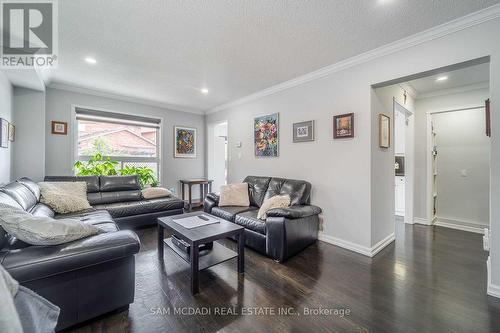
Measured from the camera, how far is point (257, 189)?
374 centimetres

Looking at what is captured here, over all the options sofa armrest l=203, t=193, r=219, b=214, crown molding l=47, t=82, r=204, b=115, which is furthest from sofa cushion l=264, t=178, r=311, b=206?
crown molding l=47, t=82, r=204, b=115

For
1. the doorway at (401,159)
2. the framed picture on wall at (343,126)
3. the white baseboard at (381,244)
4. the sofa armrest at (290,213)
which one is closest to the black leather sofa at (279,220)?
the sofa armrest at (290,213)

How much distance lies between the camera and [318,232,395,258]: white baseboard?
8.89 ft

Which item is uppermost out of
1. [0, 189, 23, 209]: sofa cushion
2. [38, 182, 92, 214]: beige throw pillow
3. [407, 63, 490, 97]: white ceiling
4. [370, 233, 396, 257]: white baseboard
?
[407, 63, 490, 97]: white ceiling

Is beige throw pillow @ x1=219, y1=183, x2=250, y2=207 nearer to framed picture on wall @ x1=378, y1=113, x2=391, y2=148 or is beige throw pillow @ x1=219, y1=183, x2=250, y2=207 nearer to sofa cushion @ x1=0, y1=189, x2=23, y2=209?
framed picture on wall @ x1=378, y1=113, x2=391, y2=148

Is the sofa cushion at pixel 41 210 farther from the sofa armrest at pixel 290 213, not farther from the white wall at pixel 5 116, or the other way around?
the sofa armrest at pixel 290 213

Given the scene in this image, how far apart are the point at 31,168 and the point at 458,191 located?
296 inches

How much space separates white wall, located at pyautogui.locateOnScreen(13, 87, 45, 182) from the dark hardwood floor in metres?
2.68

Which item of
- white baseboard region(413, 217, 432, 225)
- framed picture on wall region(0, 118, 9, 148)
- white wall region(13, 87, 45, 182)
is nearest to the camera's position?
framed picture on wall region(0, 118, 9, 148)

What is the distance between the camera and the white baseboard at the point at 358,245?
271cm

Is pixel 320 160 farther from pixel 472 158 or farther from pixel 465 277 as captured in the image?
pixel 472 158

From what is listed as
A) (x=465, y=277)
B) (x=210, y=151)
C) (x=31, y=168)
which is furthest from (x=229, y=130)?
(x=465, y=277)

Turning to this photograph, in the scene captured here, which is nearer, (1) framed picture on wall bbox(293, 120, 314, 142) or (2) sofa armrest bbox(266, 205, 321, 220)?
(2) sofa armrest bbox(266, 205, 321, 220)

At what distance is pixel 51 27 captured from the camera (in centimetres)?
219
